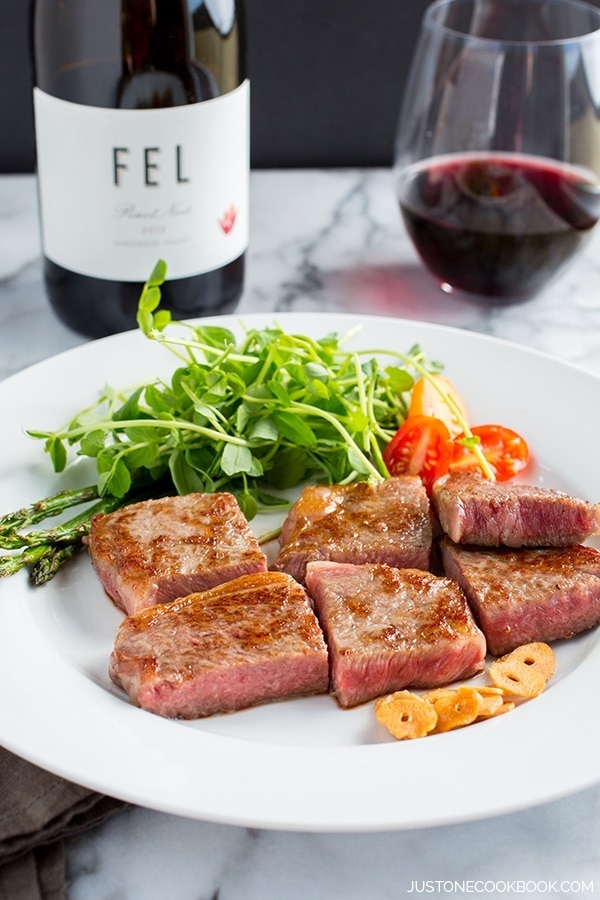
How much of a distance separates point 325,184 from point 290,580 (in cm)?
234

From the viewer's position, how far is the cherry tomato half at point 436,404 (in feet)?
7.98

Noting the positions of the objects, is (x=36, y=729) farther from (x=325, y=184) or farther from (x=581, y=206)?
(x=325, y=184)

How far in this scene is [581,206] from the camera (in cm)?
293

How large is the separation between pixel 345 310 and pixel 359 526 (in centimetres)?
128

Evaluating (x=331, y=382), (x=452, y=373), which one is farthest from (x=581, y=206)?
(x=331, y=382)

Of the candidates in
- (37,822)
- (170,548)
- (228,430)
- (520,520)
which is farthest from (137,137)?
(37,822)

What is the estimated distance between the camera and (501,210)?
288 centimetres

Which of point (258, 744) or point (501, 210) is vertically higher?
point (501, 210)

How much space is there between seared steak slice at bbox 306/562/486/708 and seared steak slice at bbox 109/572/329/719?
0.04 metres

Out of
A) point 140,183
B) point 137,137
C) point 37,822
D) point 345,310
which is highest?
point 137,137

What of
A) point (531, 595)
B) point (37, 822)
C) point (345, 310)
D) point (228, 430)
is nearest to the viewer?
point (37, 822)

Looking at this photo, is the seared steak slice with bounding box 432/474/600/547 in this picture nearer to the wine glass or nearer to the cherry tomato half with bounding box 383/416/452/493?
the cherry tomato half with bounding box 383/416/452/493

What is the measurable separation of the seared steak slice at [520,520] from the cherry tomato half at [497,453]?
28cm

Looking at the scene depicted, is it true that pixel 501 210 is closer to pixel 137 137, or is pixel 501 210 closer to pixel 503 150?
pixel 503 150
